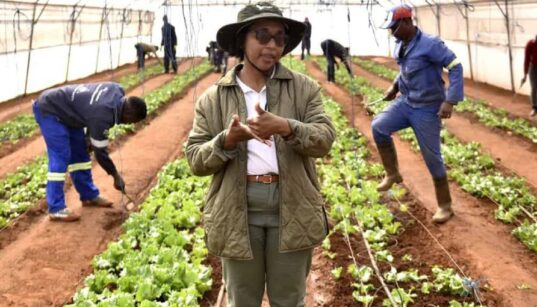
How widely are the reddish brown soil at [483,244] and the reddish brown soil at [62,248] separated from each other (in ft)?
9.30

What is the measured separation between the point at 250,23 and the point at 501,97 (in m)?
12.8

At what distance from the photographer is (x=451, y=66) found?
4.86 meters

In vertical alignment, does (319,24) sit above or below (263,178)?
above

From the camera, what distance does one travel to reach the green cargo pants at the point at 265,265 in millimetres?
2490

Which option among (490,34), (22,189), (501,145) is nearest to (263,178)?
(22,189)

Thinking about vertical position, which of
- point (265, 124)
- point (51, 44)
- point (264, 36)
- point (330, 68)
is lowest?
point (265, 124)

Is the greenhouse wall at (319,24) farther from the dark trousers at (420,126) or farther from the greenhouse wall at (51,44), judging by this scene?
the dark trousers at (420,126)

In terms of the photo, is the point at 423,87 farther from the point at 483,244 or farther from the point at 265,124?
the point at 265,124

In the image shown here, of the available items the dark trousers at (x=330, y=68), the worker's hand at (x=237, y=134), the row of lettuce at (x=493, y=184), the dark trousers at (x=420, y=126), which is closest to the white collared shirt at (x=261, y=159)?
the worker's hand at (x=237, y=134)

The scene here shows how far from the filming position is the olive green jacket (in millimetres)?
2439

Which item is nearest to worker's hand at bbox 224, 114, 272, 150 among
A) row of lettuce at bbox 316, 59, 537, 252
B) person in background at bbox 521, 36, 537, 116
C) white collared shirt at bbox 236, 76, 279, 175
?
white collared shirt at bbox 236, 76, 279, 175

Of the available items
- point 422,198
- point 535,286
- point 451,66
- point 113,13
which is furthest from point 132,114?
point 113,13

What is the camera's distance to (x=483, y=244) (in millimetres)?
4957

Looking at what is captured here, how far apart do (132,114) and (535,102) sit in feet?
27.9
